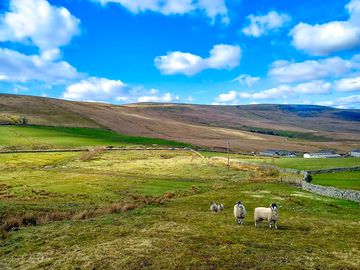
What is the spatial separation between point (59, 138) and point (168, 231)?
123 m

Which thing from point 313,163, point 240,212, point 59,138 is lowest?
point 240,212

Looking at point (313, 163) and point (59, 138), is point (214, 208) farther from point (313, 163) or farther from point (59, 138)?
point (59, 138)

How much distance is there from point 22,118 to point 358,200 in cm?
16424

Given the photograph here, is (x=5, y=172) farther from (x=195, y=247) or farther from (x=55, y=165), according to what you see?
(x=195, y=247)

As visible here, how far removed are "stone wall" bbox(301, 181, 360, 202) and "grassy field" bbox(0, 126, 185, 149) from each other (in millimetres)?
92175

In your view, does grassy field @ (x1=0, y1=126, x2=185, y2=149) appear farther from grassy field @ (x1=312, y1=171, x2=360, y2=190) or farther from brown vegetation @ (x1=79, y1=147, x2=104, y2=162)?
grassy field @ (x1=312, y1=171, x2=360, y2=190)

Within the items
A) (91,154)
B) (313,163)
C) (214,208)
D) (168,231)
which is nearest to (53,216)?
(168,231)

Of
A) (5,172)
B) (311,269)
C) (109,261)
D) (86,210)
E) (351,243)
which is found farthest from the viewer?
(5,172)

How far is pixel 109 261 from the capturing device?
→ 2102 cm

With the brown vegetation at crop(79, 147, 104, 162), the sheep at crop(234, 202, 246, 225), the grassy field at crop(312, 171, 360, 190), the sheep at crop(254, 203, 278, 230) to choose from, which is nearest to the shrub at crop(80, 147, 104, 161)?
the brown vegetation at crop(79, 147, 104, 162)

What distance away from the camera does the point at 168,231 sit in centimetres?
2742

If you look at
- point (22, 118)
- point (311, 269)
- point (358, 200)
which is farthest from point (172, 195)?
Result: point (22, 118)

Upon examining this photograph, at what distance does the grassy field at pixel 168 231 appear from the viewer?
21.2 metres

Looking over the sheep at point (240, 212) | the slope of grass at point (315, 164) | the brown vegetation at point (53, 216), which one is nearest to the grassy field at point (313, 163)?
the slope of grass at point (315, 164)
